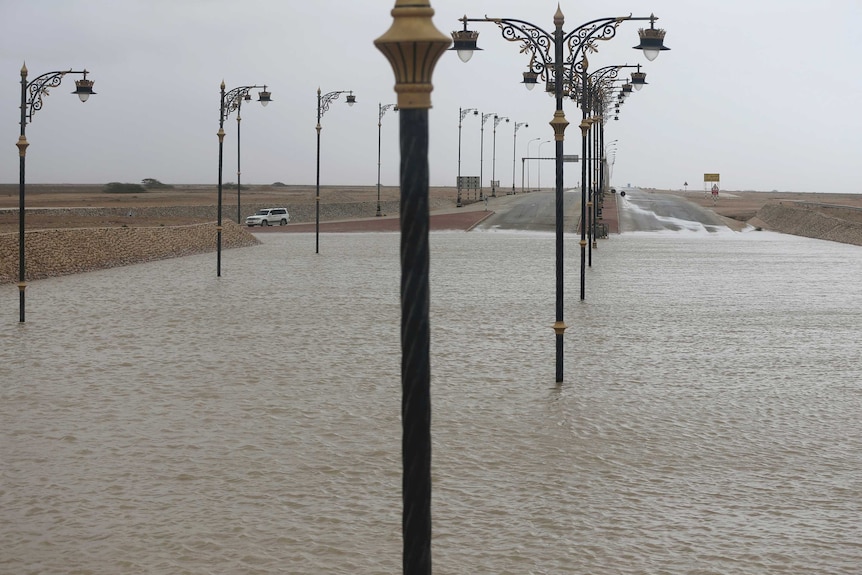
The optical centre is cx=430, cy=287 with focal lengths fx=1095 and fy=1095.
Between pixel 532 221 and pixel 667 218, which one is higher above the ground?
pixel 667 218

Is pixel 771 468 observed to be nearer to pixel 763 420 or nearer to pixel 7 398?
pixel 763 420

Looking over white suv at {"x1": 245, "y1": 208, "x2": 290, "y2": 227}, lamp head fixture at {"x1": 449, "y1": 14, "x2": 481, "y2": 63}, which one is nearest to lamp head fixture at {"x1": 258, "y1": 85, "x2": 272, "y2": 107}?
lamp head fixture at {"x1": 449, "y1": 14, "x2": 481, "y2": 63}

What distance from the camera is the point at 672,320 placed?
22.6 meters

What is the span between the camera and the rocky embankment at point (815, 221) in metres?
62.6

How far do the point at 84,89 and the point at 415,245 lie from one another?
72.0ft

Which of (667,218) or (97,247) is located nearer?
(97,247)

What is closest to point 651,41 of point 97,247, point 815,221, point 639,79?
point 639,79

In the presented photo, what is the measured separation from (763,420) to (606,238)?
46.4m

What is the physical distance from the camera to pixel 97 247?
1484 inches

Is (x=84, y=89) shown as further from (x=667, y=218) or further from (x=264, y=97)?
(x=667, y=218)

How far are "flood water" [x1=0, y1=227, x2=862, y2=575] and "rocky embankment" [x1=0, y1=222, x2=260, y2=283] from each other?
680 cm

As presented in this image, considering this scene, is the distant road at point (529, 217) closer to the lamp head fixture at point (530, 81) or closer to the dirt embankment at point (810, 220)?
the dirt embankment at point (810, 220)

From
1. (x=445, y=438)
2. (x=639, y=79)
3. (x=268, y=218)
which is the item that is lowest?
(x=445, y=438)

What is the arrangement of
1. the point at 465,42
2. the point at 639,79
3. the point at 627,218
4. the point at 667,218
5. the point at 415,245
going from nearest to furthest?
the point at 415,245
the point at 465,42
the point at 639,79
the point at 627,218
the point at 667,218
